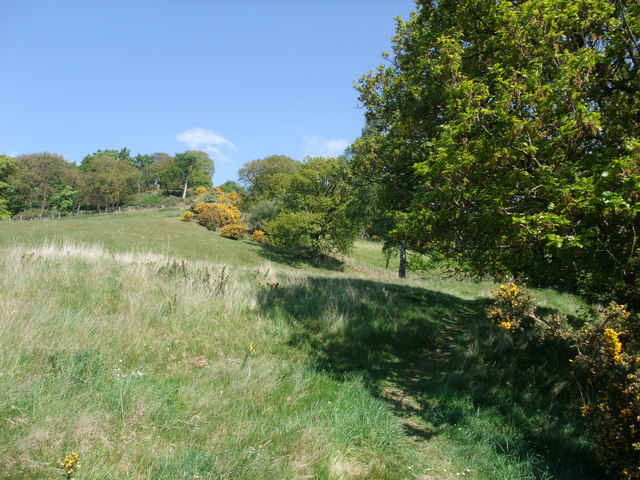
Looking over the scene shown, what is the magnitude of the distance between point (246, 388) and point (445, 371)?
4.11 m

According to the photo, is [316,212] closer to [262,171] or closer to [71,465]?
[262,171]

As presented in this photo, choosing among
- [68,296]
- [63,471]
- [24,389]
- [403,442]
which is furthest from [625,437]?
[68,296]

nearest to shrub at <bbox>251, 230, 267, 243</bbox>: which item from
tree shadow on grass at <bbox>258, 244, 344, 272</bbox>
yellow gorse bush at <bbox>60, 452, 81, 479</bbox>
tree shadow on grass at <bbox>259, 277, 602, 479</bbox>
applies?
tree shadow on grass at <bbox>258, 244, 344, 272</bbox>

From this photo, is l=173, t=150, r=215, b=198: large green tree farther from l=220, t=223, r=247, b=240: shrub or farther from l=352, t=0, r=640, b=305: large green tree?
l=352, t=0, r=640, b=305: large green tree

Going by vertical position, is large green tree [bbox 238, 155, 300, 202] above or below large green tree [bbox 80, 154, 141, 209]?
above

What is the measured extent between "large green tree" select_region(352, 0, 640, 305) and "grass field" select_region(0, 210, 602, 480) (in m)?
2.14

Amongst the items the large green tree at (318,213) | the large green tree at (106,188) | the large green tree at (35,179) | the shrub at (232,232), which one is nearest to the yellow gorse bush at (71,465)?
the large green tree at (318,213)

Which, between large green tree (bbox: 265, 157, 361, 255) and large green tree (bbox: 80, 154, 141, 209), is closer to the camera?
large green tree (bbox: 265, 157, 361, 255)

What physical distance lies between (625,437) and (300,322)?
Result: 575cm

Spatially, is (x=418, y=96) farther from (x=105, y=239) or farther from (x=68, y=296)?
(x=105, y=239)

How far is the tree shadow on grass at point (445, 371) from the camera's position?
4.52m

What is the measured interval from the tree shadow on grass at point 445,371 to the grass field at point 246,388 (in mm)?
35

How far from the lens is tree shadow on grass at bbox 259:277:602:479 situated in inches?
178

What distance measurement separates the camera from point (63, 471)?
2.67 m
